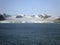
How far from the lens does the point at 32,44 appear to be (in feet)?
103

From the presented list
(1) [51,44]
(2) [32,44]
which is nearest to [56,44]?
(1) [51,44]

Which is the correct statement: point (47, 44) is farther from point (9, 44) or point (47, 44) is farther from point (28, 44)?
point (9, 44)

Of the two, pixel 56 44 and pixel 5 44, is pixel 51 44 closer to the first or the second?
pixel 56 44

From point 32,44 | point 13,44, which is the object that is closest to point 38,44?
point 32,44

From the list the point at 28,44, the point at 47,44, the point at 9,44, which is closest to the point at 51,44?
the point at 47,44

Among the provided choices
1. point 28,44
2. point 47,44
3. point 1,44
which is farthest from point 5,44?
point 47,44

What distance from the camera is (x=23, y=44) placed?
31625mm

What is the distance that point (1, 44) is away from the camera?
1260 inches

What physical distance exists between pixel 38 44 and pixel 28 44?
1.10 meters

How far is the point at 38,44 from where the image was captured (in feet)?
104

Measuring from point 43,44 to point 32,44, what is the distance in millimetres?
1265

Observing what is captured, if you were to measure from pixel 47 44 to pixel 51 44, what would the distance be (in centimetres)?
55

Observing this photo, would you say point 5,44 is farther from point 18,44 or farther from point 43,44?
point 43,44

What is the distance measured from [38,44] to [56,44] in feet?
6.35
